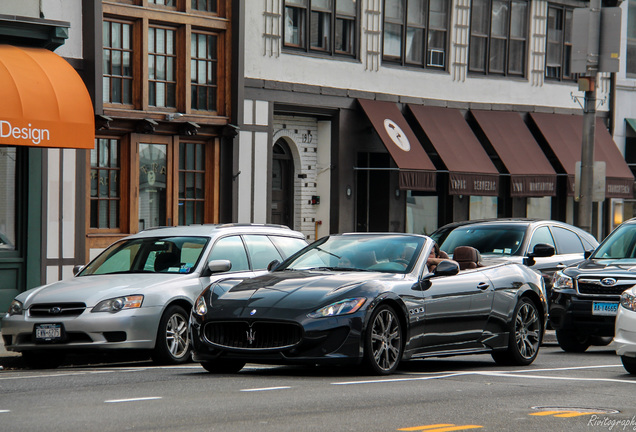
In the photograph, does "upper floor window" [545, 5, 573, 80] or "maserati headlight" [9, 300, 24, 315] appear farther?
"upper floor window" [545, 5, 573, 80]

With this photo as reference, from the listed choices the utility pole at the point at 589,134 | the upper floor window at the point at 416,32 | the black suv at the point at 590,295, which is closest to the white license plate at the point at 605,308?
the black suv at the point at 590,295

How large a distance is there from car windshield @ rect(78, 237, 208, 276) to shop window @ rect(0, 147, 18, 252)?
17.8ft

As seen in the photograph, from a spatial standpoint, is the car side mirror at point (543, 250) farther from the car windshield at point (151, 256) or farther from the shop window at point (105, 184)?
the shop window at point (105, 184)

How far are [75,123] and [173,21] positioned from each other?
448 centimetres

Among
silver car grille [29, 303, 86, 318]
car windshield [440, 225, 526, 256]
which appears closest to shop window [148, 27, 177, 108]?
car windshield [440, 225, 526, 256]

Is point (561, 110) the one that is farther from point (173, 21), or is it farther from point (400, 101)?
point (173, 21)

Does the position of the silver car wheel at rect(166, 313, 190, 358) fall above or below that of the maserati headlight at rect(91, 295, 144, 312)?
below

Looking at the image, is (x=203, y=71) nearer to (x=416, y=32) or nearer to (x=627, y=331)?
(x=416, y=32)

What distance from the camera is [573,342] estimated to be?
15430 mm

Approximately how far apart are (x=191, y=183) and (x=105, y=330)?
423 inches

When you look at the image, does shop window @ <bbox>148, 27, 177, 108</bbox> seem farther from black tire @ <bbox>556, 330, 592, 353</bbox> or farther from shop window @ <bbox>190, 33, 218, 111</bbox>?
black tire @ <bbox>556, 330, 592, 353</bbox>

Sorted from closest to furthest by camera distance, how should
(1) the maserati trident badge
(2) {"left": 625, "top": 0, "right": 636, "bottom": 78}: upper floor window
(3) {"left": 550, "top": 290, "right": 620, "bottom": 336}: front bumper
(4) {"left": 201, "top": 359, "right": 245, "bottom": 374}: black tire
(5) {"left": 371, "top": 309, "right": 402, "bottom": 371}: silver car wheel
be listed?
(1) the maserati trident badge, (5) {"left": 371, "top": 309, "right": 402, "bottom": 371}: silver car wheel, (4) {"left": 201, "top": 359, "right": 245, "bottom": 374}: black tire, (3) {"left": 550, "top": 290, "right": 620, "bottom": 336}: front bumper, (2) {"left": 625, "top": 0, "right": 636, "bottom": 78}: upper floor window

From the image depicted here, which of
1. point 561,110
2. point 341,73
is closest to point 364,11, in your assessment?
point 341,73

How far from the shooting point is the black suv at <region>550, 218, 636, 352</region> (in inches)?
566
